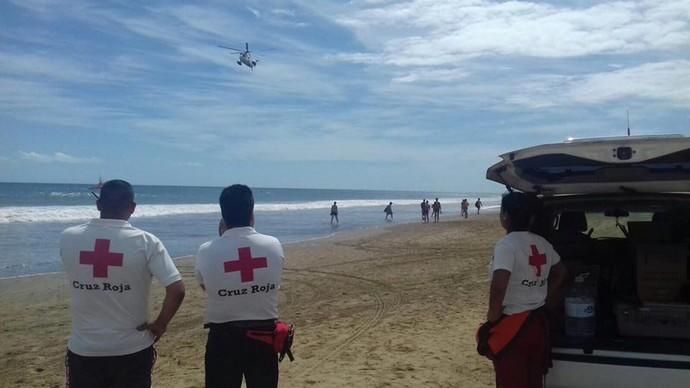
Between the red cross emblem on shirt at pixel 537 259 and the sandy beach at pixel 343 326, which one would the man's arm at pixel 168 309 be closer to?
the red cross emblem on shirt at pixel 537 259

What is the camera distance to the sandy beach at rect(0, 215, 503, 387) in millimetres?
6129

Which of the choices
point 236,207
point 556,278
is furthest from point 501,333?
point 236,207

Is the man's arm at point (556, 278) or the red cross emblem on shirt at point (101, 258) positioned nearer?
the red cross emblem on shirt at point (101, 258)

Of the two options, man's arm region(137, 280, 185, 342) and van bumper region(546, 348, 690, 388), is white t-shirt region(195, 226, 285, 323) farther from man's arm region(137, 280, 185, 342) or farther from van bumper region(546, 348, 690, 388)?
van bumper region(546, 348, 690, 388)

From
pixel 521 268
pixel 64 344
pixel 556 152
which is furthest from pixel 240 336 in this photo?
pixel 64 344

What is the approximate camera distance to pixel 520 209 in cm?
379

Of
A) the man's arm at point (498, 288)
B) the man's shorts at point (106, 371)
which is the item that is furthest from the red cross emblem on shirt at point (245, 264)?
the man's arm at point (498, 288)

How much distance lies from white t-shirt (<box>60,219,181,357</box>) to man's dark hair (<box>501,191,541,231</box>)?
2111 millimetres

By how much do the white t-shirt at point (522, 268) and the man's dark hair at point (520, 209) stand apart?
77 millimetres

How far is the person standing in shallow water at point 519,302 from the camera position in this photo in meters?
3.59

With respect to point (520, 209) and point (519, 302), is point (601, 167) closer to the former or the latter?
point (520, 209)

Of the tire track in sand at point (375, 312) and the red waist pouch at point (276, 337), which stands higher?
the red waist pouch at point (276, 337)

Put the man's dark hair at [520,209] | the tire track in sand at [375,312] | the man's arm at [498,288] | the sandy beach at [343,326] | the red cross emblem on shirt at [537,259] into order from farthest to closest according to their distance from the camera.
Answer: the tire track in sand at [375,312] → the sandy beach at [343,326] → the man's dark hair at [520,209] → the red cross emblem on shirt at [537,259] → the man's arm at [498,288]

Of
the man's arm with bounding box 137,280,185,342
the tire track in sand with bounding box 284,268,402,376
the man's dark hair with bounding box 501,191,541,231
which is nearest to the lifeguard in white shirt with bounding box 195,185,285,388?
the man's arm with bounding box 137,280,185,342
